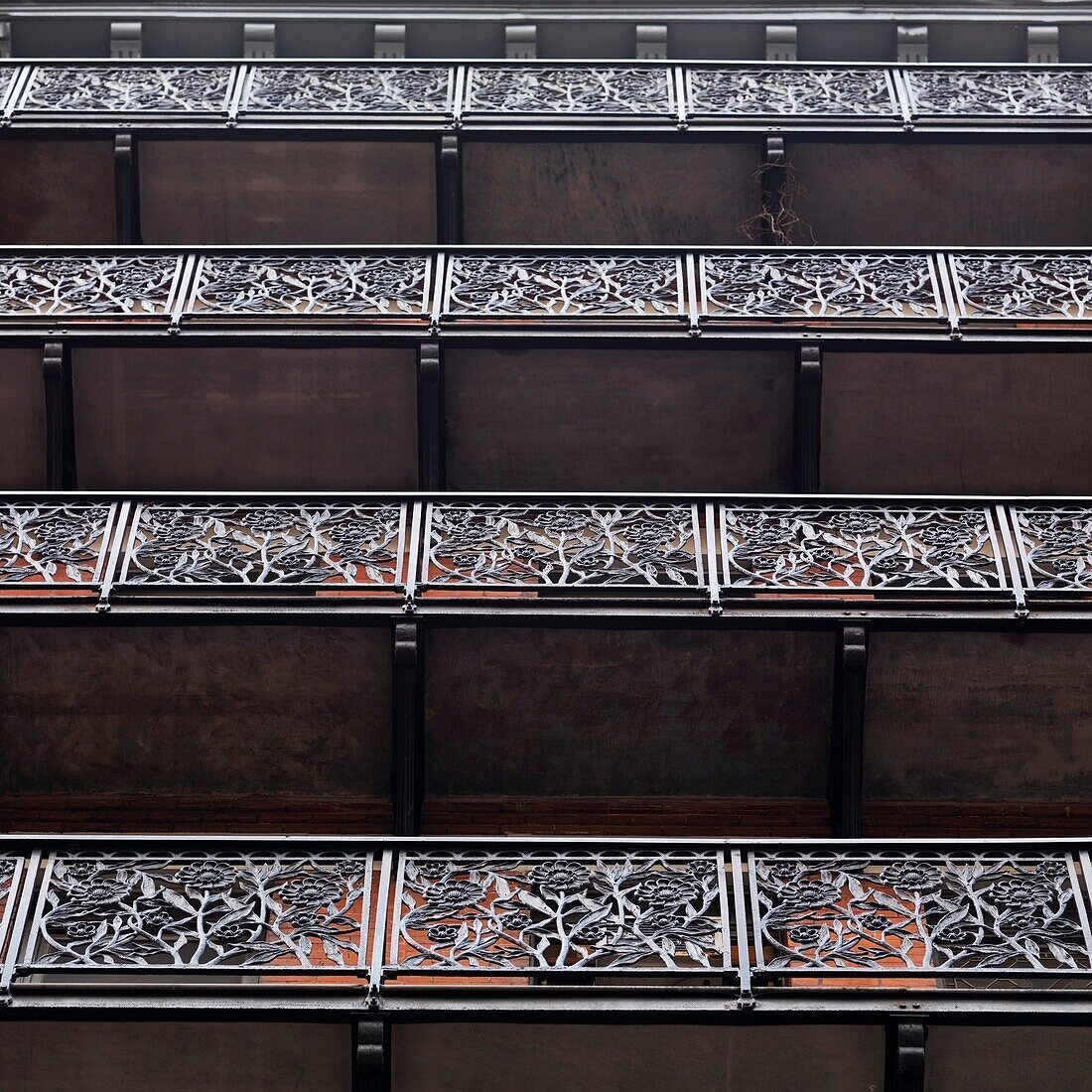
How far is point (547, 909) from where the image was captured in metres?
10.5

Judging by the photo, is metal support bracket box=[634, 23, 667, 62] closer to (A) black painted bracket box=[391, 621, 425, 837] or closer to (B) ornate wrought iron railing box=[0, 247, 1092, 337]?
(B) ornate wrought iron railing box=[0, 247, 1092, 337]

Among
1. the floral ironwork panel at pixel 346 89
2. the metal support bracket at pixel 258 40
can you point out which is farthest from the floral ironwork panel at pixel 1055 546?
the metal support bracket at pixel 258 40

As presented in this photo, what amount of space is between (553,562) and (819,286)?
14.4 ft

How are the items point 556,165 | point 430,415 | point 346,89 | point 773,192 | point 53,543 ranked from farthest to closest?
point 346,89
point 556,165
point 773,192
point 430,415
point 53,543

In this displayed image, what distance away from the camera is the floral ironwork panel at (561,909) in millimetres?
10242

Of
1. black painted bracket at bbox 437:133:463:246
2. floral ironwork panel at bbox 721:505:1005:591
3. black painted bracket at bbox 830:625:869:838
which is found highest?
black painted bracket at bbox 437:133:463:246

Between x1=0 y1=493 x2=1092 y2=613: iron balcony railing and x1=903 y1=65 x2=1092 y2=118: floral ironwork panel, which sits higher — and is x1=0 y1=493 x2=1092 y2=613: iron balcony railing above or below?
below

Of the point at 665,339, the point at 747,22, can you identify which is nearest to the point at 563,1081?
the point at 665,339

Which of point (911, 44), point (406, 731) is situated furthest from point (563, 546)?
point (911, 44)

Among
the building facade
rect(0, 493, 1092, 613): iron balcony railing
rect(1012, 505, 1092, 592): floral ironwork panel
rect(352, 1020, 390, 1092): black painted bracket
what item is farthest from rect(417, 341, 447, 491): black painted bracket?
rect(352, 1020, 390, 1092): black painted bracket

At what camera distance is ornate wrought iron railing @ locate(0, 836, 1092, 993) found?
10.1 m

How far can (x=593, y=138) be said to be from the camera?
18344mm

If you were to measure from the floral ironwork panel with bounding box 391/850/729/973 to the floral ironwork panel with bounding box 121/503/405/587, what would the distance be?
2.92 meters

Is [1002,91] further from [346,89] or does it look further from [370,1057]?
[370,1057]
